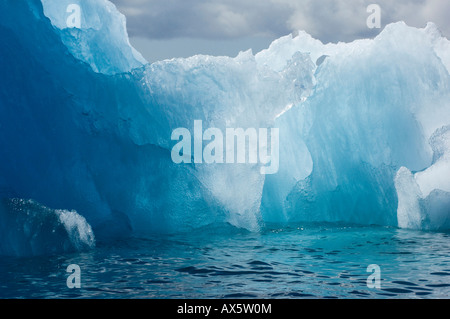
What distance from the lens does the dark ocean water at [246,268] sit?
7.06 m

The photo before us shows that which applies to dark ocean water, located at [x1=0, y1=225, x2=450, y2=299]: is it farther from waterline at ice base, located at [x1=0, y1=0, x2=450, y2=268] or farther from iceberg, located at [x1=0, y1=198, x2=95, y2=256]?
waterline at ice base, located at [x1=0, y1=0, x2=450, y2=268]

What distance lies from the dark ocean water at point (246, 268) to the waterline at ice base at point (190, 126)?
809 mm

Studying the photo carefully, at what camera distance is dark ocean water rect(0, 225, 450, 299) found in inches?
278

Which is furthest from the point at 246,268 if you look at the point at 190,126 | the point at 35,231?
the point at 190,126

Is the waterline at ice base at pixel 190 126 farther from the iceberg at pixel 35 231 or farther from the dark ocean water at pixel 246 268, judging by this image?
the dark ocean water at pixel 246 268

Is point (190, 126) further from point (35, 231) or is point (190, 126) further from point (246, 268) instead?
point (246, 268)

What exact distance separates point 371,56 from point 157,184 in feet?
19.4

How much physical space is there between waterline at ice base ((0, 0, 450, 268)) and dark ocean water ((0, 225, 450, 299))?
809 mm

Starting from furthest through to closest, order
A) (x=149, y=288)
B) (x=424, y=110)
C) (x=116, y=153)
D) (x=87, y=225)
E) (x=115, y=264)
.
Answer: (x=424, y=110)
(x=116, y=153)
(x=87, y=225)
(x=115, y=264)
(x=149, y=288)

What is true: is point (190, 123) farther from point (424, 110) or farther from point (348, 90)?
point (424, 110)

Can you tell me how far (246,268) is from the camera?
856 centimetres

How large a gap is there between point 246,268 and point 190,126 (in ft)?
15.0

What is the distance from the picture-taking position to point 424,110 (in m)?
13.7
